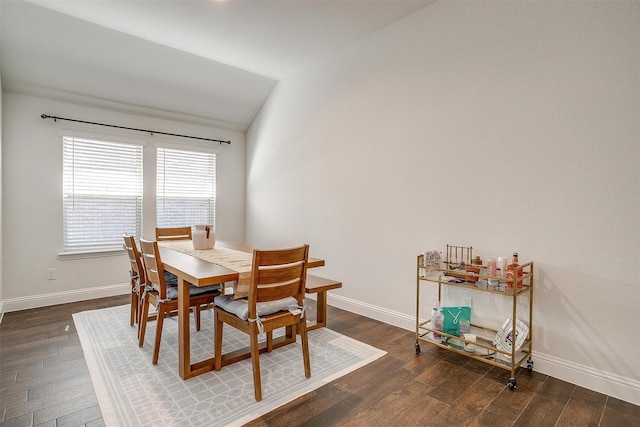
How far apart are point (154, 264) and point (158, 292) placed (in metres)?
0.28

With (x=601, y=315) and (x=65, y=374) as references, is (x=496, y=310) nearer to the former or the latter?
(x=601, y=315)

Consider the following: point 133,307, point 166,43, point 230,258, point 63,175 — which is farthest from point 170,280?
point 166,43

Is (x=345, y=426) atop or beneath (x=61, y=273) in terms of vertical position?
beneath

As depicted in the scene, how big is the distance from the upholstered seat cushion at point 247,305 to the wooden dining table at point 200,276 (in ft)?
0.50

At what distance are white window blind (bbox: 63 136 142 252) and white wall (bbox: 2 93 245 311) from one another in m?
0.11

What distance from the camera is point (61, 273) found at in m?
3.77

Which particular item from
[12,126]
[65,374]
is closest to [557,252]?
[65,374]

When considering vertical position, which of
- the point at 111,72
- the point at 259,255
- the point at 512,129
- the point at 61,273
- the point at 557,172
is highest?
the point at 111,72

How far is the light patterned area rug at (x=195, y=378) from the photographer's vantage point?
5.97ft

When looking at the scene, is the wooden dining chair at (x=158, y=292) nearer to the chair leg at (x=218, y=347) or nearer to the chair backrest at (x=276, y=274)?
the chair leg at (x=218, y=347)

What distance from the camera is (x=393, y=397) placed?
1.99m

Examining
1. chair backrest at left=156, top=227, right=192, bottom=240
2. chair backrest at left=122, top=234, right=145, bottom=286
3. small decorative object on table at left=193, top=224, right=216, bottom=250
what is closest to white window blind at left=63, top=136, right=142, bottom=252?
chair backrest at left=156, top=227, right=192, bottom=240

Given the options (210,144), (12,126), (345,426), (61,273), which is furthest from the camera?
(210,144)

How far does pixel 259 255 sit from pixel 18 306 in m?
3.30
